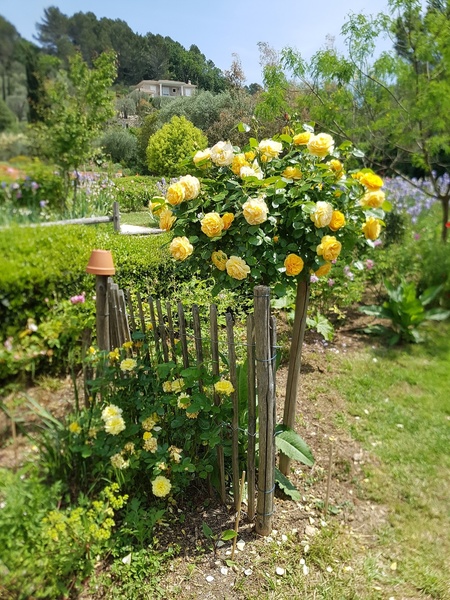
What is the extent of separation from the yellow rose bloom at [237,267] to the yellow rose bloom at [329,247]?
0.31 metres

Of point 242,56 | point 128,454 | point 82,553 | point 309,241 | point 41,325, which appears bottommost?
point 82,553

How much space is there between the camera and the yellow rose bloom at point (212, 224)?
Answer: 1548 mm

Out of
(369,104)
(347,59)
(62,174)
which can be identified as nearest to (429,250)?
(369,104)

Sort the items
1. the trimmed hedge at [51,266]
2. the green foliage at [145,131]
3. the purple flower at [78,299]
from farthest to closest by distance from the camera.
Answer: the green foliage at [145,131], the purple flower at [78,299], the trimmed hedge at [51,266]

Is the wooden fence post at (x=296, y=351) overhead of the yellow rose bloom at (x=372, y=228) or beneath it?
beneath

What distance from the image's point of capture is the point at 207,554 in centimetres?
170

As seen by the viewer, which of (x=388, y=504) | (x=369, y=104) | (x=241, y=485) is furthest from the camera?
(x=369, y=104)

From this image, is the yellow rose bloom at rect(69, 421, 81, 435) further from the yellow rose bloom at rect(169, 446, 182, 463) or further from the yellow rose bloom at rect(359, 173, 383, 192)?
the yellow rose bloom at rect(359, 173, 383, 192)

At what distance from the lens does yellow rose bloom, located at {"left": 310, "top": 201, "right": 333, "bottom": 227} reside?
151 centimetres

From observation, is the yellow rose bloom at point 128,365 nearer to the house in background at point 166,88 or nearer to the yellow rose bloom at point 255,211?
the yellow rose bloom at point 255,211

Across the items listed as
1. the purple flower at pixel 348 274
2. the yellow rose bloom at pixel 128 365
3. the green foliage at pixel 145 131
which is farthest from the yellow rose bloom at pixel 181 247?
the purple flower at pixel 348 274

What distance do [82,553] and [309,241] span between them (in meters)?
1.53

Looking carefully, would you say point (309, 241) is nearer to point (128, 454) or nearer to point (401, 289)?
point (128, 454)

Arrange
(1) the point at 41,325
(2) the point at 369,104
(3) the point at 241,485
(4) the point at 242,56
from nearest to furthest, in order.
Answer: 1. (3) the point at 241,485
2. (1) the point at 41,325
3. (4) the point at 242,56
4. (2) the point at 369,104
